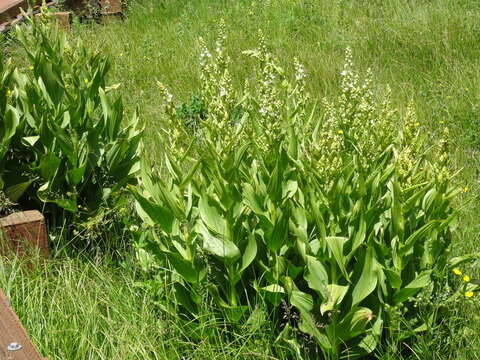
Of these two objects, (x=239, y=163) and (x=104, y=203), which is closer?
(x=239, y=163)

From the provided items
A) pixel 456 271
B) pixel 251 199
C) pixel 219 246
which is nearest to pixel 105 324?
pixel 219 246

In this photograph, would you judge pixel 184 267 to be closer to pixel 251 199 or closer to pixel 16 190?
pixel 251 199

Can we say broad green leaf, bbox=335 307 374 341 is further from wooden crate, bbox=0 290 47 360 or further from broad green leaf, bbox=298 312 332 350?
wooden crate, bbox=0 290 47 360

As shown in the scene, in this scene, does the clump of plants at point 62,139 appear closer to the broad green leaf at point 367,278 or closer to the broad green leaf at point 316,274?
the broad green leaf at point 316,274

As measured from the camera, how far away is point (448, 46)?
632 cm

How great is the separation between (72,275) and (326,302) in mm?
1381

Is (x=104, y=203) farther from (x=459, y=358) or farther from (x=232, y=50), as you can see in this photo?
(x=232, y=50)

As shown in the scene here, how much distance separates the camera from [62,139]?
3805 mm

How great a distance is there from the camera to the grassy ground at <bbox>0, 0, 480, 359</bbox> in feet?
10.3

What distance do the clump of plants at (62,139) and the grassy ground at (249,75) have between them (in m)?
0.41

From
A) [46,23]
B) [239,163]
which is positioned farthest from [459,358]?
[46,23]

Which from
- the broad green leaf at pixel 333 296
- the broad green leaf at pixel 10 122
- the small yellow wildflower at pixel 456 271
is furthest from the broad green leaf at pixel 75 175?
the small yellow wildflower at pixel 456 271

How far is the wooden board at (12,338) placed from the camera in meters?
2.09

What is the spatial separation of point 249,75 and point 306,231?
362 cm
